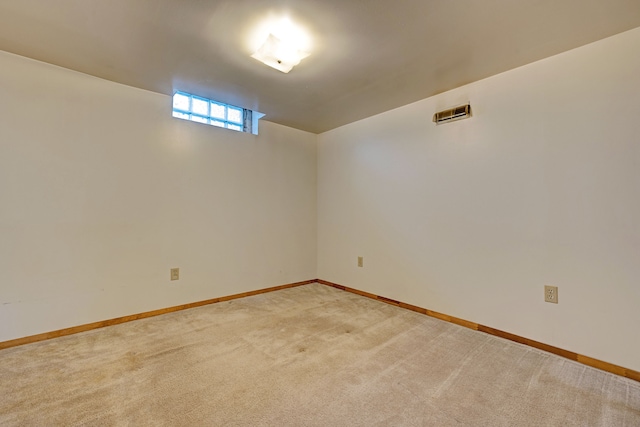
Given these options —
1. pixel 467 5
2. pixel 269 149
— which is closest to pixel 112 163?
pixel 269 149

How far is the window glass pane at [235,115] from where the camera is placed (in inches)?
127

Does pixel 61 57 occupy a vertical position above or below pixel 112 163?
above

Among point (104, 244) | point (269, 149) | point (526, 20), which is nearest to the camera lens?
point (526, 20)

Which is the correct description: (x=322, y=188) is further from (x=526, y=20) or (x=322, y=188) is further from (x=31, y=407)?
(x=31, y=407)

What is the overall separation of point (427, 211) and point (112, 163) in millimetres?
2850

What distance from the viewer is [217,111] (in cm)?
309

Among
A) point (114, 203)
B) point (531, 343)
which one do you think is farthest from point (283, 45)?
point (531, 343)

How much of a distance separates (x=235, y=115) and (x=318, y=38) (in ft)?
5.71

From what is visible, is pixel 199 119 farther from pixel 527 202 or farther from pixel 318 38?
pixel 527 202

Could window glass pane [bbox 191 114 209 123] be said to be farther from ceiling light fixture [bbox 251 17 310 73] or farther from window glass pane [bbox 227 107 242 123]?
ceiling light fixture [bbox 251 17 310 73]

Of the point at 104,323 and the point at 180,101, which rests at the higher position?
the point at 180,101

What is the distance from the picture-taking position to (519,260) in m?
2.17

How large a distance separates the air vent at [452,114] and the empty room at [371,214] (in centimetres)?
2

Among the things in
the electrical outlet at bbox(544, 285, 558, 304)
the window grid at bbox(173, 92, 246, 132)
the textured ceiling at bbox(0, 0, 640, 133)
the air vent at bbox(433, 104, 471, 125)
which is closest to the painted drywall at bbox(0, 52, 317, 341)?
the window grid at bbox(173, 92, 246, 132)
